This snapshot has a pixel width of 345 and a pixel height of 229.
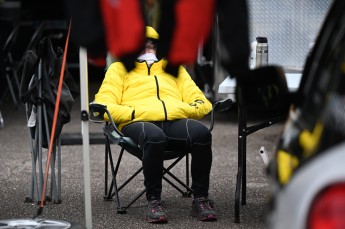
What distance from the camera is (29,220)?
6.14 meters

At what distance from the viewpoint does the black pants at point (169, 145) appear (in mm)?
6691

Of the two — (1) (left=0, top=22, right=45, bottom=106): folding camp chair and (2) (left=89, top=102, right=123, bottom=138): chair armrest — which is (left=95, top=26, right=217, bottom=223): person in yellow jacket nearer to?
(2) (left=89, top=102, right=123, bottom=138): chair armrest

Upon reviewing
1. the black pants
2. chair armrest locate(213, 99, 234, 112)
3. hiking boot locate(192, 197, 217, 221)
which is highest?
chair armrest locate(213, 99, 234, 112)

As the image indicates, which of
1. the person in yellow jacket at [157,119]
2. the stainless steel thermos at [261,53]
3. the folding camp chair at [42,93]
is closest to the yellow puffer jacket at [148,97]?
the person in yellow jacket at [157,119]

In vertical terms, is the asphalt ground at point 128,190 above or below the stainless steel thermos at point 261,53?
below

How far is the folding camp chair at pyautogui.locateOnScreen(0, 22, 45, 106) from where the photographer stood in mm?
12242

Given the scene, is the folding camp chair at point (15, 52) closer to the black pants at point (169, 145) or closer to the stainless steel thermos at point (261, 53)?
the stainless steel thermos at point (261, 53)

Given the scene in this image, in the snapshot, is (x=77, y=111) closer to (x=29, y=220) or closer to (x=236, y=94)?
(x=29, y=220)

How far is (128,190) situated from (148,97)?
1079 mm

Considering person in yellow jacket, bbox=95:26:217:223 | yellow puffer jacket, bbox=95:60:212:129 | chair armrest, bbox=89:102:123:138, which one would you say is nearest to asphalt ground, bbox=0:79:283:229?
person in yellow jacket, bbox=95:26:217:223

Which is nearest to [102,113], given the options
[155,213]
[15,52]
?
[155,213]

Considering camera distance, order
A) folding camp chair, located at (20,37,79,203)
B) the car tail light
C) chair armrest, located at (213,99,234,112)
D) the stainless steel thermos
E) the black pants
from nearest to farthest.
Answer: the car tail light, the black pants, folding camp chair, located at (20,37,79,203), chair armrest, located at (213,99,234,112), the stainless steel thermos

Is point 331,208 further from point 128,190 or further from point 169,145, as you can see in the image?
point 128,190

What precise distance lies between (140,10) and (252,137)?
697 cm
